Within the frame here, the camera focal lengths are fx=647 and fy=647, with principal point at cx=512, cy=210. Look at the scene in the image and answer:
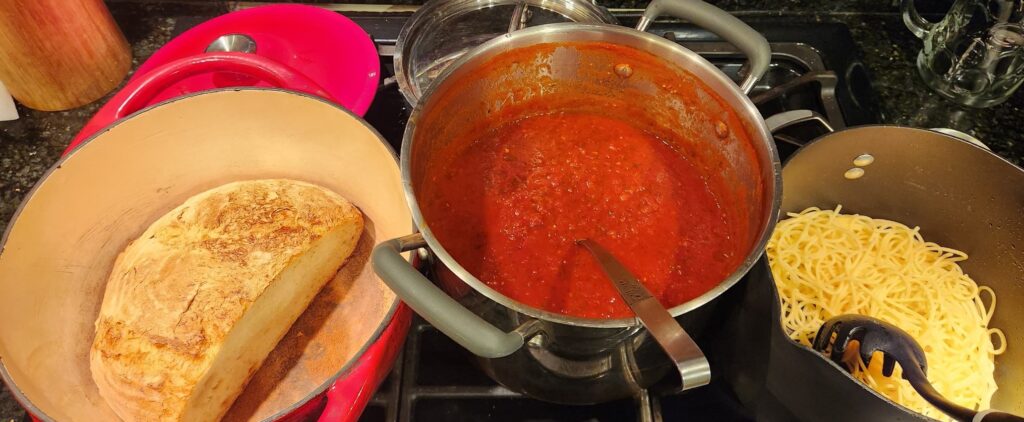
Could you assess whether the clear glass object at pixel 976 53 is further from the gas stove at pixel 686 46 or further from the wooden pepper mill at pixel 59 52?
the wooden pepper mill at pixel 59 52

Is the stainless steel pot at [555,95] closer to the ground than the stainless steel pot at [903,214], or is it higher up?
higher up

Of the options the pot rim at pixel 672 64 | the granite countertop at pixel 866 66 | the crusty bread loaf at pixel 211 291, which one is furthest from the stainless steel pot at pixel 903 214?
the crusty bread loaf at pixel 211 291

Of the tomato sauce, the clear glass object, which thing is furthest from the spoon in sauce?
the clear glass object

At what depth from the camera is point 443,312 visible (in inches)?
29.7

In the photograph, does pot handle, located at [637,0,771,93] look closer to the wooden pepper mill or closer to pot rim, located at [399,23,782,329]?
pot rim, located at [399,23,782,329]

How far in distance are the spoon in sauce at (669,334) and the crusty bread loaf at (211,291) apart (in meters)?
0.51

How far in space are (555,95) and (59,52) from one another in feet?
3.30

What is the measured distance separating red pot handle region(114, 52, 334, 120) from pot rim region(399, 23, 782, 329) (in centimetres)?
33

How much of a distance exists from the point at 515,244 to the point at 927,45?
115cm

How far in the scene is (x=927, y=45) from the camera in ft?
4.95

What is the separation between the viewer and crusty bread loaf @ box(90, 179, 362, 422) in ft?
3.06

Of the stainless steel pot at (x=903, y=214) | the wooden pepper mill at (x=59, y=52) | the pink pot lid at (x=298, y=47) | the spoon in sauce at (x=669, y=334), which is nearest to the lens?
the spoon in sauce at (x=669, y=334)

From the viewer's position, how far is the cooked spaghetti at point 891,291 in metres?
1.10

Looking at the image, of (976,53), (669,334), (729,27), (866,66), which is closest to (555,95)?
(729,27)
